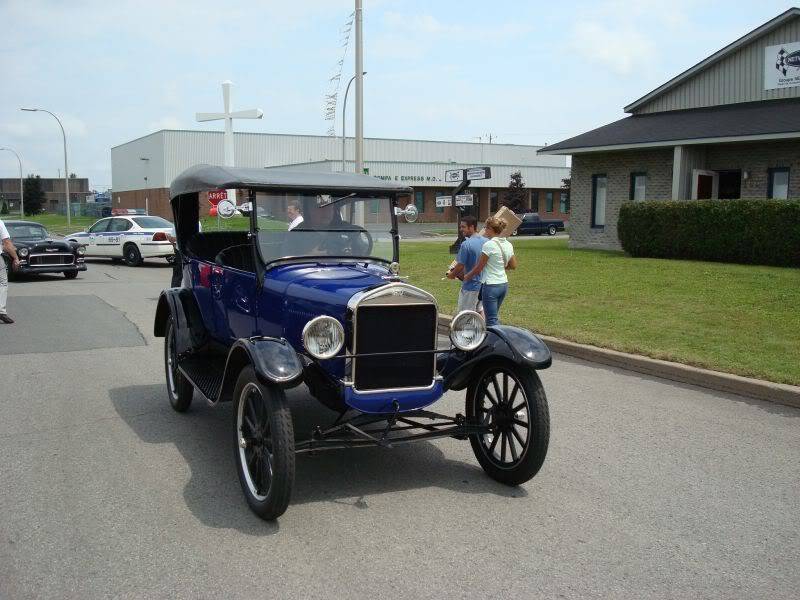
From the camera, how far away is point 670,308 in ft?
38.3

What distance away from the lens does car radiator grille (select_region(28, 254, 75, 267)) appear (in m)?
18.8

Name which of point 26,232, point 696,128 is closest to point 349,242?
point 26,232

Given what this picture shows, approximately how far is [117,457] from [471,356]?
8.71 feet

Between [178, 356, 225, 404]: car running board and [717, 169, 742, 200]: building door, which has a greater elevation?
[717, 169, 742, 200]: building door

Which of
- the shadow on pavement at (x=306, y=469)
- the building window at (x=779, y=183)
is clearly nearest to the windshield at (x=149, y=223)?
the building window at (x=779, y=183)

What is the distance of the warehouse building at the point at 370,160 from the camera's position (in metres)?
60.3

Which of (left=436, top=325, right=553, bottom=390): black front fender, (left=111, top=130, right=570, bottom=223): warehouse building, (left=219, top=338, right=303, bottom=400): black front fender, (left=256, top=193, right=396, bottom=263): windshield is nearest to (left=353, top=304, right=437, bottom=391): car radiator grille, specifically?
(left=436, top=325, right=553, bottom=390): black front fender

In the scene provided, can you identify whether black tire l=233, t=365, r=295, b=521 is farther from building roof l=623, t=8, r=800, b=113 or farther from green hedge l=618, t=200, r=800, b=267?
building roof l=623, t=8, r=800, b=113

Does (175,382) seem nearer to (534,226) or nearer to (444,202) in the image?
(444,202)

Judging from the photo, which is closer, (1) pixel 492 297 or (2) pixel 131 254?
(1) pixel 492 297

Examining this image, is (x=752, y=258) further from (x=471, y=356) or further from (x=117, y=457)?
(x=117, y=457)

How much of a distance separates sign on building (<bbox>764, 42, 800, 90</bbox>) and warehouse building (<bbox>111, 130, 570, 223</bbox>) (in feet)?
120

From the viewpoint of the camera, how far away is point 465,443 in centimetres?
602

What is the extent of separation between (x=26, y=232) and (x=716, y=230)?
17115mm
